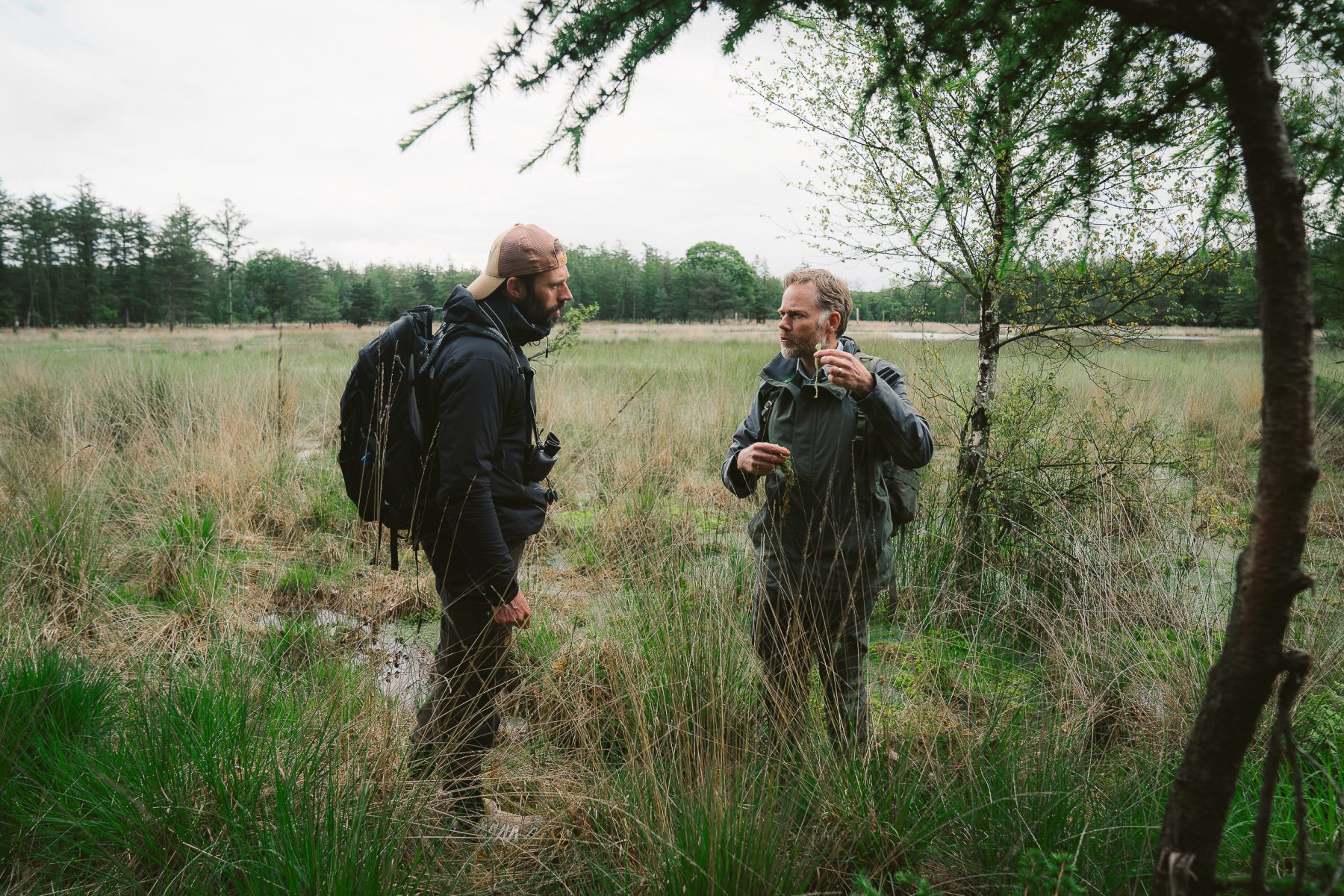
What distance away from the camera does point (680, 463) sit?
22.3 ft

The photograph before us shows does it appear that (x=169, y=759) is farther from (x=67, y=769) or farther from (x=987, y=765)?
(x=987, y=765)

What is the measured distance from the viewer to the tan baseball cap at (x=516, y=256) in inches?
95.8

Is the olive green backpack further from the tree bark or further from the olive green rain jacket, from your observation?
the tree bark

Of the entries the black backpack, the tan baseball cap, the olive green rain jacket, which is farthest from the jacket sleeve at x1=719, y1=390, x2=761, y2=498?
the black backpack

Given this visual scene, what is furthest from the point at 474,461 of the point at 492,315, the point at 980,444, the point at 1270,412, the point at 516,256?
the point at 980,444

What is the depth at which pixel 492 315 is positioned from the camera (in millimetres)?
2414

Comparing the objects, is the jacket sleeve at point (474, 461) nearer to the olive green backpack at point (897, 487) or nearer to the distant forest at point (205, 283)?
the olive green backpack at point (897, 487)

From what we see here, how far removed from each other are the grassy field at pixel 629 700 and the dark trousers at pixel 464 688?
12cm

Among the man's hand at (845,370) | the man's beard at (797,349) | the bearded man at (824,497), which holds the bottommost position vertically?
the bearded man at (824,497)

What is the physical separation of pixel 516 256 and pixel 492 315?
0.73ft

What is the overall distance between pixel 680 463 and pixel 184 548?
13.1 feet

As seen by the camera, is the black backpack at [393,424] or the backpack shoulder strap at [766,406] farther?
the backpack shoulder strap at [766,406]

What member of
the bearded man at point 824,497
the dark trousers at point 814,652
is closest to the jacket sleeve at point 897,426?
the bearded man at point 824,497

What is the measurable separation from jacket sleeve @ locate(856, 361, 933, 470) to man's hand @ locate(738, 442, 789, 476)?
0.31 metres
